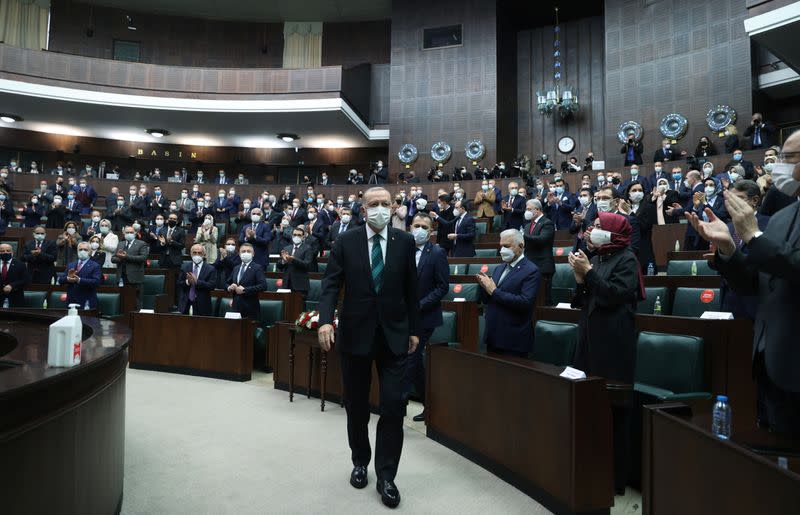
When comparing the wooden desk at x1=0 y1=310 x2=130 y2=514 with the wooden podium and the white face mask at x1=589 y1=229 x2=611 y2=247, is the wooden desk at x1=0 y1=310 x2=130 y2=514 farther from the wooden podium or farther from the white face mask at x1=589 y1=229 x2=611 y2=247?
the wooden podium

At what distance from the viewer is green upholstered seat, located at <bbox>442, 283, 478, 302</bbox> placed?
5.22m

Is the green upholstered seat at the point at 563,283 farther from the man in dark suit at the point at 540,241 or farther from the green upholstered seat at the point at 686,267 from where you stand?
the green upholstered seat at the point at 686,267

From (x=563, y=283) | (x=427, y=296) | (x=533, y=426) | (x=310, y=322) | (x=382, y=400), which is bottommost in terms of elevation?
(x=533, y=426)

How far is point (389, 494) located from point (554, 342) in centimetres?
147

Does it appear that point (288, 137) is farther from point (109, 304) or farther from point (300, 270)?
point (109, 304)

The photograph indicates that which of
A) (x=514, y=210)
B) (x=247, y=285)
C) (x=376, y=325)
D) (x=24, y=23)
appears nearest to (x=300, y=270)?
(x=247, y=285)

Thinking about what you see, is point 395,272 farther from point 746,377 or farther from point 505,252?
point 746,377

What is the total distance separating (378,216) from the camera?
8.53 feet

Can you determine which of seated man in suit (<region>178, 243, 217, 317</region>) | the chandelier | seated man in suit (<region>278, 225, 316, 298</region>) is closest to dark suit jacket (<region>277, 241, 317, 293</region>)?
seated man in suit (<region>278, 225, 316, 298</region>)

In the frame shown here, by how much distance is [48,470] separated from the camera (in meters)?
1.49

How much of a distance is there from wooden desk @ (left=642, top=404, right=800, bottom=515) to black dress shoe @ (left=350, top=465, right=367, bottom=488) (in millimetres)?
1339

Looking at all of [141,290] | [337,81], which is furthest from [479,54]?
[141,290]

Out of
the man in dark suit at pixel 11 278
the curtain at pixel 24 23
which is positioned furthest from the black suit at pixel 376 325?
the curtain at pixel 24 23

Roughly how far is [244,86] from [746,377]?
1436cm
